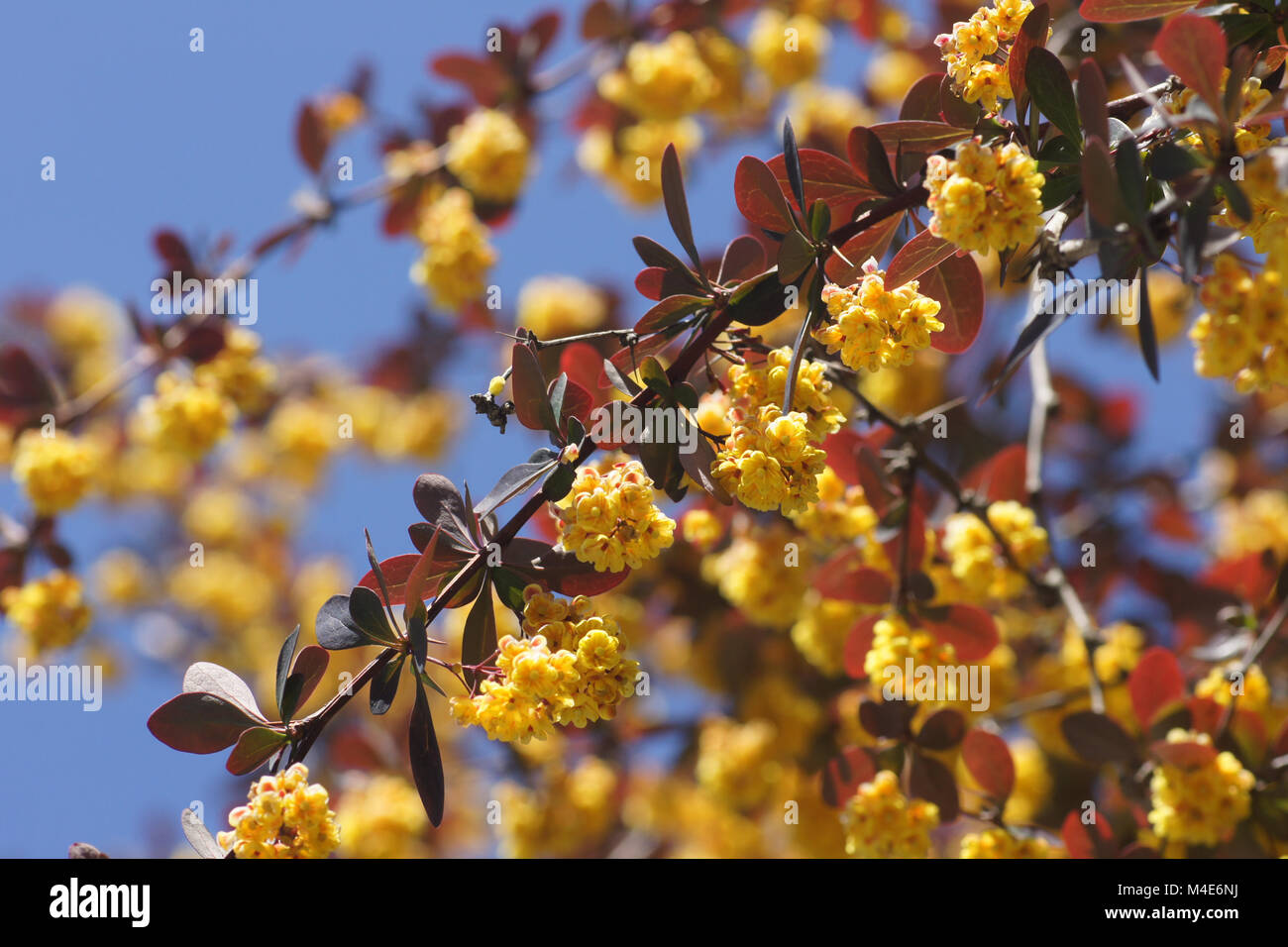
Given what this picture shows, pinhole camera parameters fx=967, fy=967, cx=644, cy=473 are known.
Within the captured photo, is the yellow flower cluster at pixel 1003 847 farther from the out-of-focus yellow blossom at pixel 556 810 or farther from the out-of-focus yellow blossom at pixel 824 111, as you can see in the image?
the out-of-focus yellow blossom at pixel 824 111

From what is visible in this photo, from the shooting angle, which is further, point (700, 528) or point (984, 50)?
point (700, 528)

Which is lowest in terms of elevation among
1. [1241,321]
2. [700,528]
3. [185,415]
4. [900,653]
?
[900,653]

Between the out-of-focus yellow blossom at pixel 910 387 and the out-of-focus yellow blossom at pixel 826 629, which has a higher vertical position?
the out-of-focus yellow blossom at pixel 910 387

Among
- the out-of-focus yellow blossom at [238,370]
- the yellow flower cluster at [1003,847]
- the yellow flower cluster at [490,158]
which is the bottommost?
the yellow flower cluster at [1003,847]

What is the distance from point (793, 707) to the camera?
3143 millimetres

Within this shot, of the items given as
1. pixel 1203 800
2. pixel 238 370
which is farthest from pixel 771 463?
pixel 238 370

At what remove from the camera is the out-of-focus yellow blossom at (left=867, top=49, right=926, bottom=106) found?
14.1 ft

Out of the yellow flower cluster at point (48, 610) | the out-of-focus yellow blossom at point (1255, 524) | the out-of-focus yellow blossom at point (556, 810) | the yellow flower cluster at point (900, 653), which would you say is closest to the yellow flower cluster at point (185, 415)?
the yellow flower cluster at point (48, 610)

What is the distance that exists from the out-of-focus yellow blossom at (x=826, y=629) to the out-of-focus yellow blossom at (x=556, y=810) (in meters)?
1.21

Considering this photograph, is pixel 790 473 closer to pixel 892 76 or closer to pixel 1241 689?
pixel 1241 689

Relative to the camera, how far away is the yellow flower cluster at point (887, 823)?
6.54 feet

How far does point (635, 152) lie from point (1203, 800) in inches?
119

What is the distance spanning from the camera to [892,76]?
451cm
